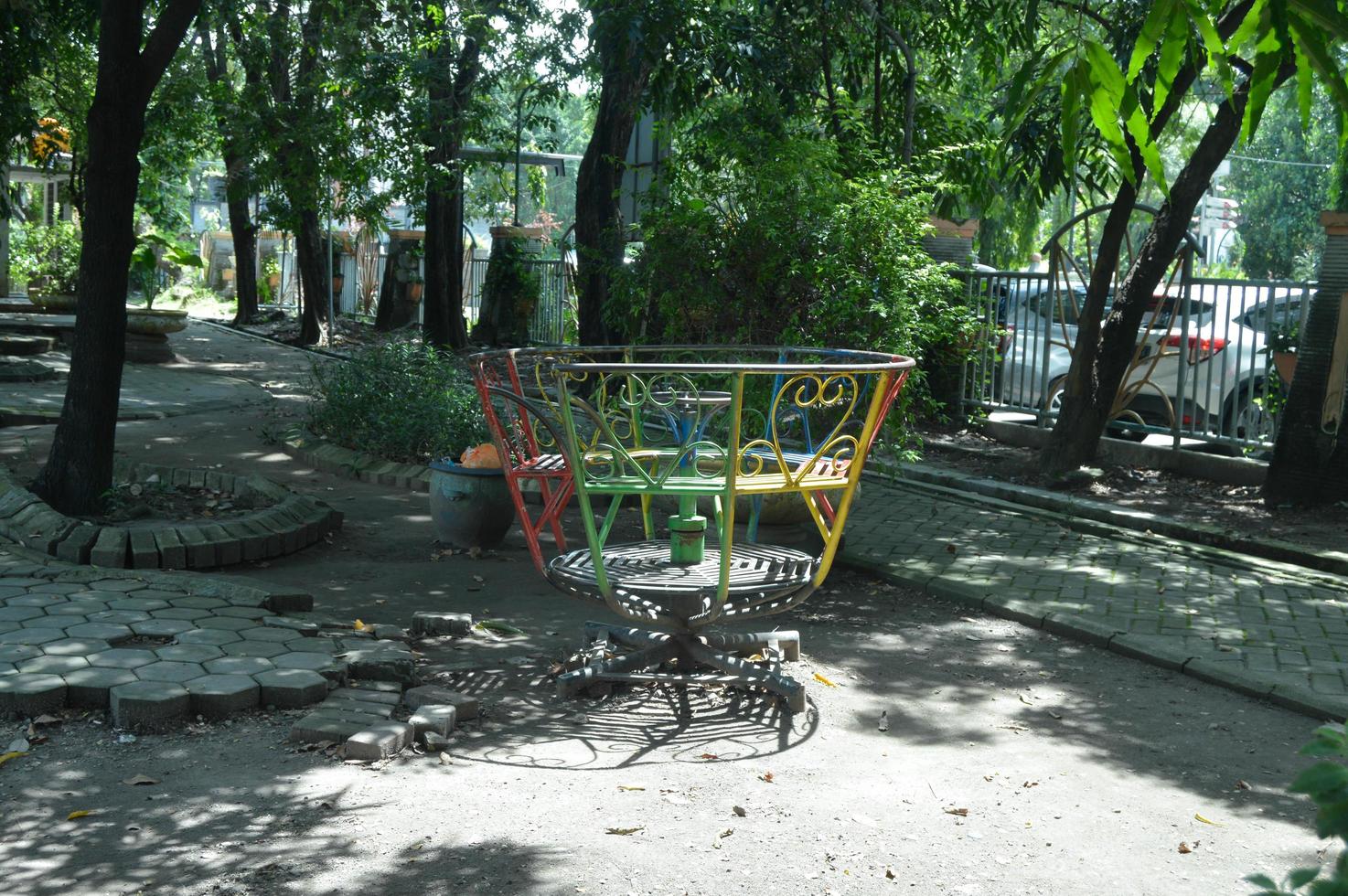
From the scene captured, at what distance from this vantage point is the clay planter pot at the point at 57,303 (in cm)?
2130

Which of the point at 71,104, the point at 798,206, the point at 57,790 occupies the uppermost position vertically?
the point at 71,104

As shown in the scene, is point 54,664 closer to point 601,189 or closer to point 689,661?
point 689,661

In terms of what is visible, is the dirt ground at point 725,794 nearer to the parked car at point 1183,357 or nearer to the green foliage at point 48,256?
the parked car at point 1183,357

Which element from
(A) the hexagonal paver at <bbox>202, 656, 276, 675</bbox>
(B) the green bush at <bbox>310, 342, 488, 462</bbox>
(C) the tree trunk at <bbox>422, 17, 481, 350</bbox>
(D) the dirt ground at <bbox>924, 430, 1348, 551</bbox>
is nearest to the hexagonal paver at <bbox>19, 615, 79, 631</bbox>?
(A) the hexagonal paver at <bbox>202, 656, 276, 675</bbox>

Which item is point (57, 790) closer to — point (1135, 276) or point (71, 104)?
point (1135, 276)

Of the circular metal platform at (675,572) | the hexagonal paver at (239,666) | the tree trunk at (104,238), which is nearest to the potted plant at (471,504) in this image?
the tree trunk at (104,238)

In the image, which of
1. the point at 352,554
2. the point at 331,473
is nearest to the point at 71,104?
the point at 331,473

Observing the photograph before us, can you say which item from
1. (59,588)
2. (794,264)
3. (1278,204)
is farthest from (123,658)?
(1278,204)

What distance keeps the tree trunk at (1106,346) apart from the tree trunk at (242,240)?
13.8 meters

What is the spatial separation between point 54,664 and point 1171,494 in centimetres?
852

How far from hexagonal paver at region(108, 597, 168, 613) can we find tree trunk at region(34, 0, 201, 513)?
6.95 ft

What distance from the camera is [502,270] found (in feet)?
70.4

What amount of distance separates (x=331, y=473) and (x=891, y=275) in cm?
483

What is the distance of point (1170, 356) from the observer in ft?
38.4
